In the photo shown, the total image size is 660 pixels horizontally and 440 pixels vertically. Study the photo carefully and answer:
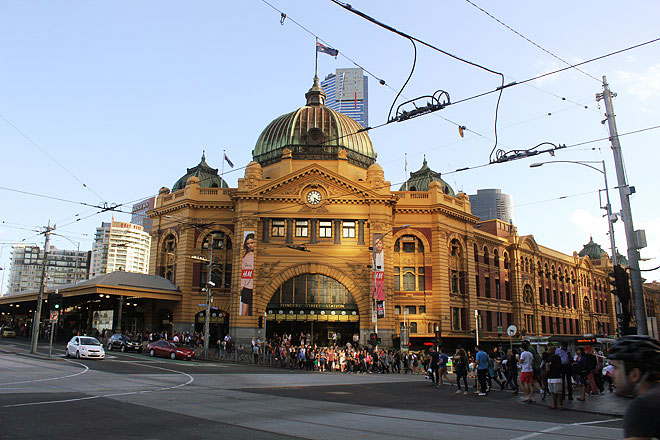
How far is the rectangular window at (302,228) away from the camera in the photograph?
161 feet

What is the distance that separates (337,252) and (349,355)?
555 inches

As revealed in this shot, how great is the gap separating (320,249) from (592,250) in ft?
250

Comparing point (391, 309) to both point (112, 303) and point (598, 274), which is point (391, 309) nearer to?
point (112, 303)

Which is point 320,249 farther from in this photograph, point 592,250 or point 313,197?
point 592,250

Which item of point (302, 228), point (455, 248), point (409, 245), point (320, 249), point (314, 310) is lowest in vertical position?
point (314, 310)

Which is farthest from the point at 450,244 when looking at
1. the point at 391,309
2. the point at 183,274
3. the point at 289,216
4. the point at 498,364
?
the point at 498,364

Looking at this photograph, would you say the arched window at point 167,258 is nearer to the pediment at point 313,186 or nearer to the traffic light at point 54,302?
the pediment at point 313,186

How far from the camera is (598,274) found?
302 feet

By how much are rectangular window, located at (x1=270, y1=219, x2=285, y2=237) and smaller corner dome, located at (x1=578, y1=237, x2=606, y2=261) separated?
7531 cm

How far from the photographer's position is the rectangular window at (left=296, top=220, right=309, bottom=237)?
4906 centimetres

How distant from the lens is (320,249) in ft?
159

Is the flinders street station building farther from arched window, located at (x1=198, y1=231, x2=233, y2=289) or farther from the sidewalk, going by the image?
the sidewalk

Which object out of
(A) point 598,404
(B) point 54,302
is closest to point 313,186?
(B) point 54,302

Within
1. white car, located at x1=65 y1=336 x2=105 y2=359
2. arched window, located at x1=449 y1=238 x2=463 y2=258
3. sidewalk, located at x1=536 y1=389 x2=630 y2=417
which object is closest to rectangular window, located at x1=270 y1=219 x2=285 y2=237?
arched window, located at x1=449 y1=238 x2=463 y2=258
